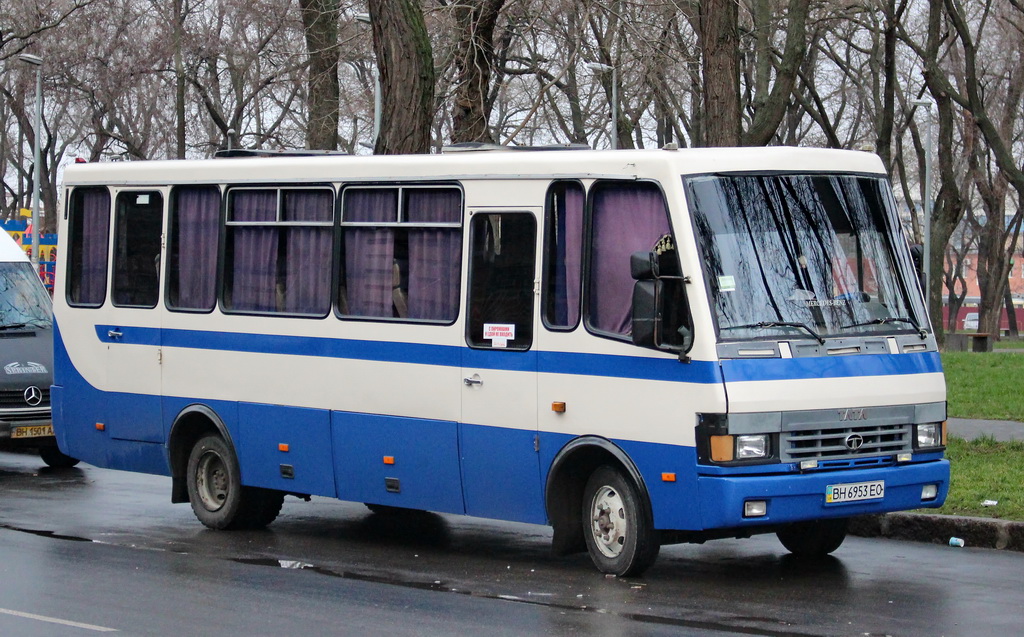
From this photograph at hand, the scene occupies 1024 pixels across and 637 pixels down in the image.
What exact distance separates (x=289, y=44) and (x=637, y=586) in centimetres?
3568

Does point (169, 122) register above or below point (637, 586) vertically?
above

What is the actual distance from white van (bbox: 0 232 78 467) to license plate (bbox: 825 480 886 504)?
9781mm

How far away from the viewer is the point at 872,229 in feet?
34.0

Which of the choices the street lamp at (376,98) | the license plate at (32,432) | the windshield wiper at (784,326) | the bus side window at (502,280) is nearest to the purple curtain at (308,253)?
the bus side window at (502,280)

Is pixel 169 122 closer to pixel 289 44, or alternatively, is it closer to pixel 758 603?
pixel 289 44

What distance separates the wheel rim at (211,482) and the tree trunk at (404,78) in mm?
4889

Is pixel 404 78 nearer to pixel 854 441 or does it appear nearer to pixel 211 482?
pixel 211 482

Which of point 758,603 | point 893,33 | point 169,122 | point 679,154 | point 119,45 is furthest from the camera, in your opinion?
point 169,122

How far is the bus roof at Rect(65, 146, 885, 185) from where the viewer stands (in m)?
9.92

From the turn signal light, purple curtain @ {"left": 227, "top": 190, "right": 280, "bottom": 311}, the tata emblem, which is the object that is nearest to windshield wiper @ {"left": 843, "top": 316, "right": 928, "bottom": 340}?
the tata emblem

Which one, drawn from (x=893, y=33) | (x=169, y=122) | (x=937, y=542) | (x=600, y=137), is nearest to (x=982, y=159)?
(x=600, y=137)

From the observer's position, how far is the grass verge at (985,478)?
12.0 meters

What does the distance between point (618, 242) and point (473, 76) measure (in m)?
9.66

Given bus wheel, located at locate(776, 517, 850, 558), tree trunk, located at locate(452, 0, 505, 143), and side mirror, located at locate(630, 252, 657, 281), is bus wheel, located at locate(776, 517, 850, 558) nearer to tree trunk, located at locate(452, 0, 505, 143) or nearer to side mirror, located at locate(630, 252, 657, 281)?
side mirror, located at locate(630, 252, 657, 281)
